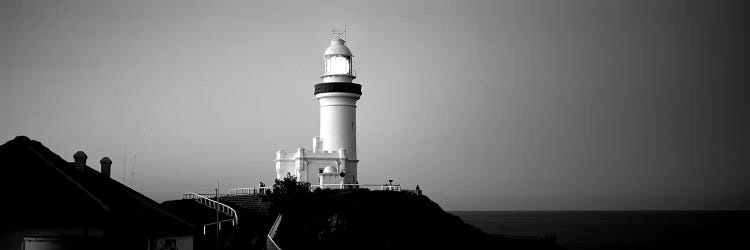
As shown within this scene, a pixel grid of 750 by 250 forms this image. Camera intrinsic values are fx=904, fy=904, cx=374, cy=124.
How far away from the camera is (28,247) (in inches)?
1005

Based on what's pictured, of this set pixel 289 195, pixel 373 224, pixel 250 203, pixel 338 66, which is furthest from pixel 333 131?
pixel 373 224

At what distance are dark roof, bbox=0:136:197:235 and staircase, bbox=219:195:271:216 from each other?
31.1 metres

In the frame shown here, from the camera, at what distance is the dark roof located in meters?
27.1

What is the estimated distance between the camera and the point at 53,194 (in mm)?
27516

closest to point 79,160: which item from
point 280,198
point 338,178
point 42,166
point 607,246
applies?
point 42,166

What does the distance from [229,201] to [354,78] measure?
1537 cm

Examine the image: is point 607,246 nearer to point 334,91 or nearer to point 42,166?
point 334,91

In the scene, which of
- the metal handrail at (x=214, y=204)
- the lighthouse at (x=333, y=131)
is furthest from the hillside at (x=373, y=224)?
the lighthouse at (x=333, y=131)

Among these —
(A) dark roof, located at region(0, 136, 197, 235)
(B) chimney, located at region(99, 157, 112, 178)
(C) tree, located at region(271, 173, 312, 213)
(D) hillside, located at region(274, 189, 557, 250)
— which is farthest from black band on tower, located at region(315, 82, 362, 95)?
(A) dark roof, located at region(0, 136, 197, 235)

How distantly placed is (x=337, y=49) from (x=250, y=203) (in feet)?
55.5

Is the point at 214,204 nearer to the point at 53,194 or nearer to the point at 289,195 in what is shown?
the point at 289,195

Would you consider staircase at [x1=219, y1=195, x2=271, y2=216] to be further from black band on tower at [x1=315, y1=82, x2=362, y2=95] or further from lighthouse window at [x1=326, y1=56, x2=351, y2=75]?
lighthouse window at [x1=326, y1=56, x2=351, y2=75]

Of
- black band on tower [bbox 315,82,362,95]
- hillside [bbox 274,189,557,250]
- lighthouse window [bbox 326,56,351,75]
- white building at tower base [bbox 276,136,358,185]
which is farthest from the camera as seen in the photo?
lighthouse window [bbox 326,56,351,75]

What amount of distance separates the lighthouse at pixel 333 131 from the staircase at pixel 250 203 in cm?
599
